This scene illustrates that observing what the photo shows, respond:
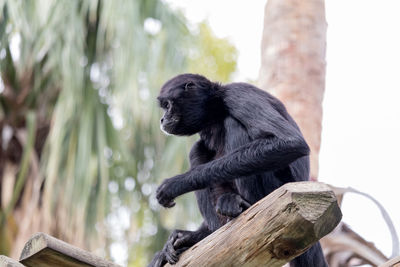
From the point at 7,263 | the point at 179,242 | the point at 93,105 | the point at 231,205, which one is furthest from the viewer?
the point at 93,105

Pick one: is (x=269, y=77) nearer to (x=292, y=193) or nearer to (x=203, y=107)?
(x=203, y=107)

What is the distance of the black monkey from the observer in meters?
4.09

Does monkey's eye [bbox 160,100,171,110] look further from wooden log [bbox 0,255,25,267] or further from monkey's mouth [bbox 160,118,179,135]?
wooden log [bbox 0,255,25,267]

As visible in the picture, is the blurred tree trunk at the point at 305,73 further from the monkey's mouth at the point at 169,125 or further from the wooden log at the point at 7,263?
the wooden log at the point at 7,263

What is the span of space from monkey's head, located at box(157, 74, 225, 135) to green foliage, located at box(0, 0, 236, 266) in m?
4.86

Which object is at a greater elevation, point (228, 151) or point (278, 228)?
point (228, 151)

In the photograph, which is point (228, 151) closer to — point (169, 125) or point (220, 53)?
point (169, 125)

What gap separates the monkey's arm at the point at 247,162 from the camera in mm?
4055

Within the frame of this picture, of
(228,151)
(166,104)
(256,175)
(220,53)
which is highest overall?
(220,53)

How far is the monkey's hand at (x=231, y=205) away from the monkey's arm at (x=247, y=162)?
0.26m

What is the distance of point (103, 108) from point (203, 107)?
5604 millimetres

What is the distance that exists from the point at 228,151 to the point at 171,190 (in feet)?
1.64

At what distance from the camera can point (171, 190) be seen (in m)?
4.26

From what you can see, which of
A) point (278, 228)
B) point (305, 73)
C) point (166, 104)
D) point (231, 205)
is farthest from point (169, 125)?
point (305, 73)
